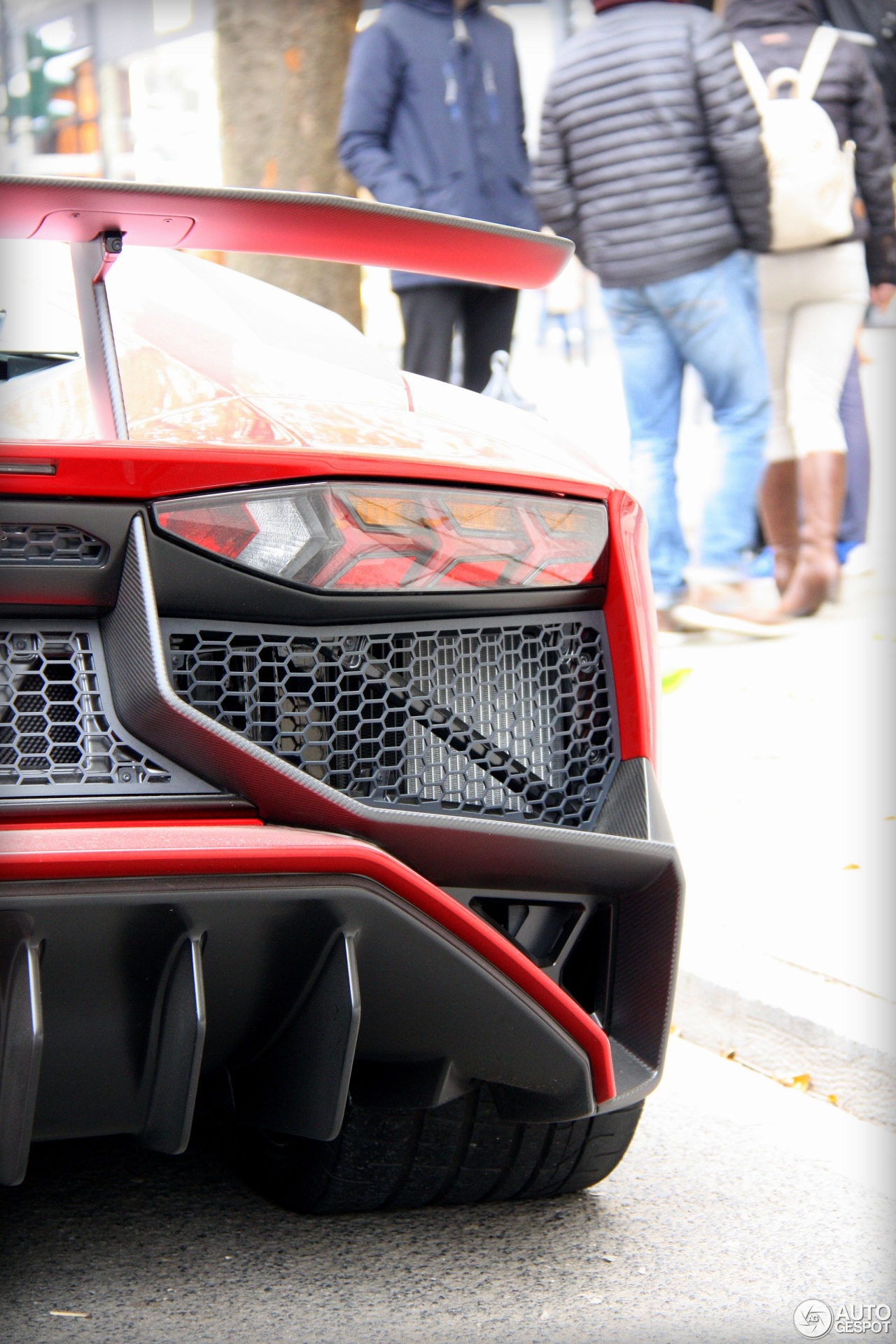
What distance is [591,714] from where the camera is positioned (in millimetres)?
1962

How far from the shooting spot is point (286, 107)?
544 cm

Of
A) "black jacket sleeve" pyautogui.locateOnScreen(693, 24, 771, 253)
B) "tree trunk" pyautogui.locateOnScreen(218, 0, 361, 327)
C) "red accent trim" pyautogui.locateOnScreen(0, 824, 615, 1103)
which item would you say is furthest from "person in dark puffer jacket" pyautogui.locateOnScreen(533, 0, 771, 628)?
"red accent trim" pyautogui.locateOnScreen(0, 824, 615, 1103)

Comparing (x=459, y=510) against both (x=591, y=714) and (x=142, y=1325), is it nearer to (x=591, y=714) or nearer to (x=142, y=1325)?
(x=591, y=714)

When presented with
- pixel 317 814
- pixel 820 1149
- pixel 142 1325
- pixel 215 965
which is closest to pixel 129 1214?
pixel 142 1325

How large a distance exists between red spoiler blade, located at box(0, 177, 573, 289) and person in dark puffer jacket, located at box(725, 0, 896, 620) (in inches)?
183

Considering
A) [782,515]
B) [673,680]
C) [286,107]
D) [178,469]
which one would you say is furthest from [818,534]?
[178,469]

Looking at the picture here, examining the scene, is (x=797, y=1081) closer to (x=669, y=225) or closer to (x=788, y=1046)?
(x=788, y=1046)

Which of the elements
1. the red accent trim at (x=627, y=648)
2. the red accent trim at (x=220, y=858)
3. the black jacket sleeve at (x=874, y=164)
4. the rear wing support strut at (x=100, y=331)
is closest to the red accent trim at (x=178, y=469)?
the rear wing support strut at (x=100, y=331)

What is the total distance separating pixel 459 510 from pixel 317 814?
1.46 ft

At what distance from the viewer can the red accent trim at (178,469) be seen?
1.61 metres

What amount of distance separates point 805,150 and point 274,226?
4.99 metres

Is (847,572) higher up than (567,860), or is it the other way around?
(567,860)

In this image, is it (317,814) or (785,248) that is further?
(785,248)

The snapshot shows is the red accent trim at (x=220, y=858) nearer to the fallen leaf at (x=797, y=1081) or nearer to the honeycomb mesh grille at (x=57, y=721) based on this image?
the honeycomb mesh grille at (x=57, y=721)
